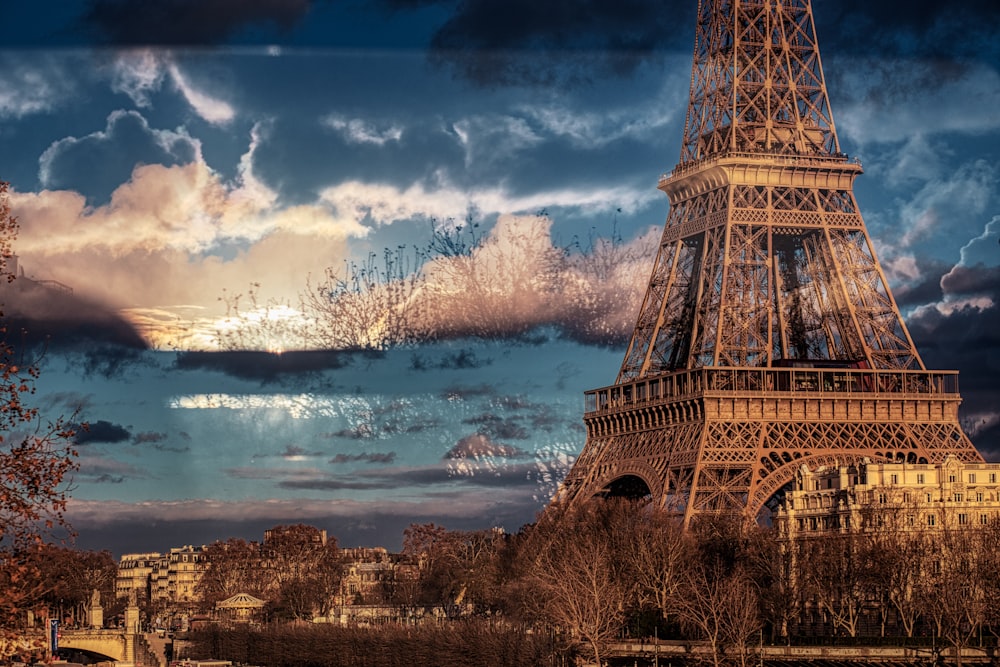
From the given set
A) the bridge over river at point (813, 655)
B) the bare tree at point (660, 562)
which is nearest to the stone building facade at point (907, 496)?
the bare tree at point (660, 562)

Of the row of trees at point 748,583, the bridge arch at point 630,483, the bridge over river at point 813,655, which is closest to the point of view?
the bridge over river at point 813,655

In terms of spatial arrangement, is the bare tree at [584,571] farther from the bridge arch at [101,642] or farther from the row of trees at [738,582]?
the bridge arch at [101,642]

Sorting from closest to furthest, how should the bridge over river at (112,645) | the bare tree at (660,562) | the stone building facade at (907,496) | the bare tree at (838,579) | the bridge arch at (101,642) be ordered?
the bare tree at (838,579) → the bare tree at (660,562) → the stone building facade at (907,496) → the bridge over river at (112,645) → the bridge arch at (101,642)

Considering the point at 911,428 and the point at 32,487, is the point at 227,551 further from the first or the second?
the point at 32,487

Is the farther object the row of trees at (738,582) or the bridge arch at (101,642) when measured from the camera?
the bridge arch at (101,642)

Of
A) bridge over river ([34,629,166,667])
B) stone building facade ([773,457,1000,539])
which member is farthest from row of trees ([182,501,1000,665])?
bridge over river ([34,629,166,667])

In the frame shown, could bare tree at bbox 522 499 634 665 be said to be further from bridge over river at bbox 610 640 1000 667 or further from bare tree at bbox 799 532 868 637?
bare tree at bbox 799 532 868 637
